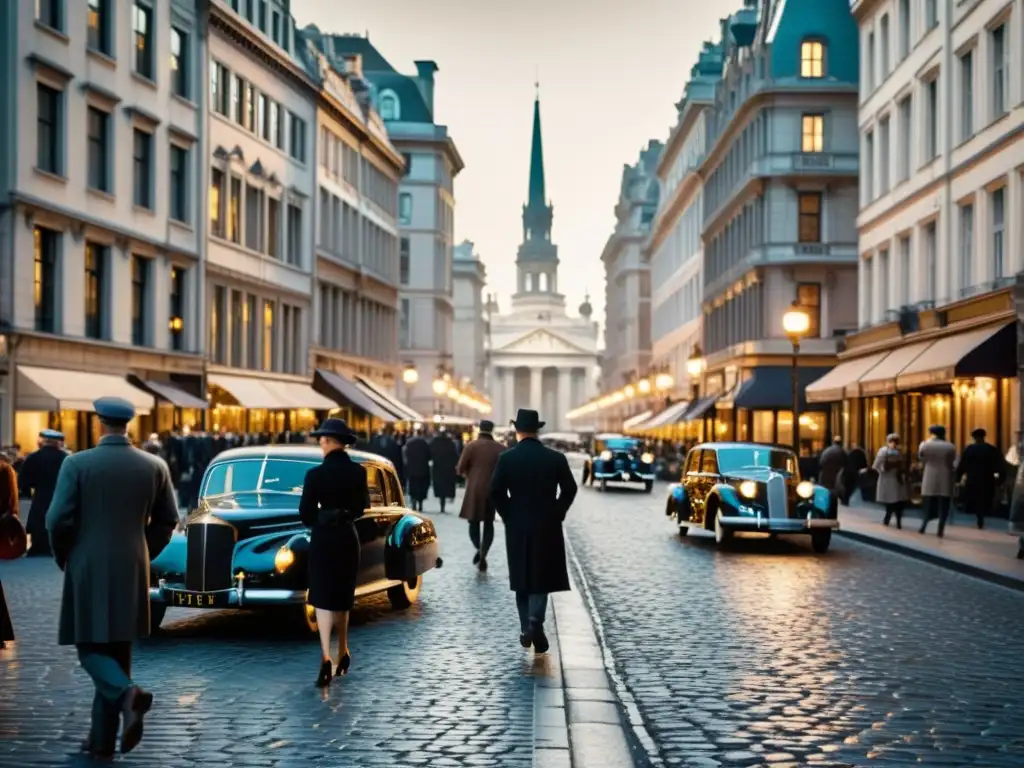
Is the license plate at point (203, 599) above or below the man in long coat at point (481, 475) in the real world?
below

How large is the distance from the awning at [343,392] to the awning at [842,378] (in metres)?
20.0

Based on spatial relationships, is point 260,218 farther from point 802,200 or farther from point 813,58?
point 813,58

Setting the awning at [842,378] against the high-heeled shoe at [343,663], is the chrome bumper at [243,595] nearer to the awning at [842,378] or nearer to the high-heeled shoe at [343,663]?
the high-heeled shoe at [343,663]

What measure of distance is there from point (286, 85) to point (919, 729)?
50.5 m

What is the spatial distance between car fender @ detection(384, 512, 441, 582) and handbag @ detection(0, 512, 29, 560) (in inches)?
174

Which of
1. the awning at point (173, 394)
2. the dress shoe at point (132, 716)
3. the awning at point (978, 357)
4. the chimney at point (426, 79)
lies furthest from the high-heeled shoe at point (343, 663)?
the chimney at point (426, 79)

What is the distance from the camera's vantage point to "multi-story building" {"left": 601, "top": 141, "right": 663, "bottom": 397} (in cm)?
13212

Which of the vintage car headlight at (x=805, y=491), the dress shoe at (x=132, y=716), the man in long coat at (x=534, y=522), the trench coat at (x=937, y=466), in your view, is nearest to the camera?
the dress shoe at (x=132, y=716)

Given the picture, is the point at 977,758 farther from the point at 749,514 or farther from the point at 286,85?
the point at 286,85

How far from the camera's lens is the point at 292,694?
1037 centimetres

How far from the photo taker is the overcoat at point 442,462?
34.9m

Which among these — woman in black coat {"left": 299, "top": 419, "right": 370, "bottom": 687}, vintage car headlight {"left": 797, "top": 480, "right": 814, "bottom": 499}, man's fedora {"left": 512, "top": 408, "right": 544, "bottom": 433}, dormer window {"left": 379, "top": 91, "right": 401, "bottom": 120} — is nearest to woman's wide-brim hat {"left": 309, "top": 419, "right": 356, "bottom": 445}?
woman in black coat {"left": 299, "top": 419, "right": 370, "bottom": 687}

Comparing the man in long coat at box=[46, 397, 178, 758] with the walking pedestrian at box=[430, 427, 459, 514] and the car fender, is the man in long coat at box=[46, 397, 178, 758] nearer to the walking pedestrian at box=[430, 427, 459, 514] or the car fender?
the car fender

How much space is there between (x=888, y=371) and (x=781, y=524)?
15.0m
